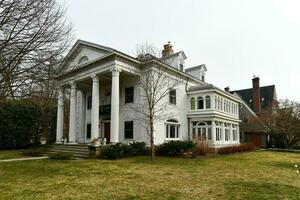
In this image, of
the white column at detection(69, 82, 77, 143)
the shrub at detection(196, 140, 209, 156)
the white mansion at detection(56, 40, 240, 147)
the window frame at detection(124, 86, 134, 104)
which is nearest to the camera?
the shrub at detection(196, 140, 209, 156)

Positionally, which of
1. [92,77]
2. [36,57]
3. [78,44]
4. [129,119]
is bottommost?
[129,119]

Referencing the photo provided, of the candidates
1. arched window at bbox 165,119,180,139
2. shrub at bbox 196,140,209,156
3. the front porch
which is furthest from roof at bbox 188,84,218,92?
the front porch

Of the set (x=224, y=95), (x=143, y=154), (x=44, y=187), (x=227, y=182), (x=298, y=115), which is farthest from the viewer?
(x=298, y=115)

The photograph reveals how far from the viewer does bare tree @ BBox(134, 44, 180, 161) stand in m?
17.9

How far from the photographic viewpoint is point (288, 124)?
32.3m

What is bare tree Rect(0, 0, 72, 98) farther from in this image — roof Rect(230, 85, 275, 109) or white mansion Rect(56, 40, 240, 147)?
roof Rect(230, 85, 275, 109)

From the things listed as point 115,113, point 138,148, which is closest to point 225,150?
point 138,148

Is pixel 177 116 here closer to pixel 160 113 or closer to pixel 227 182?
pixel 160 113

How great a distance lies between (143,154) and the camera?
61.9 feet

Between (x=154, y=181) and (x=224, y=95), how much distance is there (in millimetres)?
19688

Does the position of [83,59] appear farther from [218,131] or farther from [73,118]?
[218,131]

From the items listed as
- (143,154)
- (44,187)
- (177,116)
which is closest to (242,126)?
(177,116)

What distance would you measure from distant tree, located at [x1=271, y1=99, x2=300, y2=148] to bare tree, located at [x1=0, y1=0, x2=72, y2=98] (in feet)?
106

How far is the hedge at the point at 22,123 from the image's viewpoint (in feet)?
81.2
